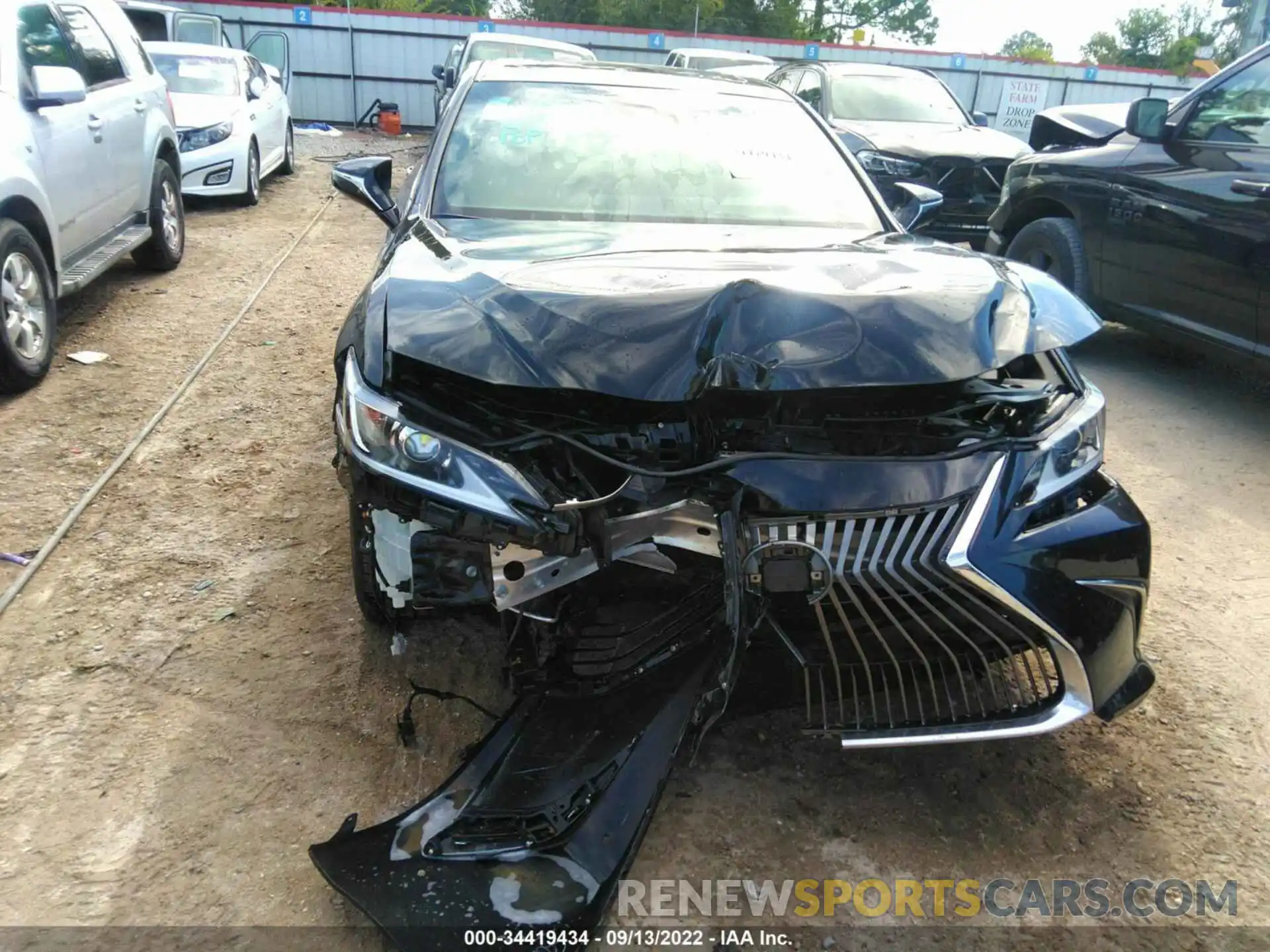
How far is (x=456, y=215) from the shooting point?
313 cm

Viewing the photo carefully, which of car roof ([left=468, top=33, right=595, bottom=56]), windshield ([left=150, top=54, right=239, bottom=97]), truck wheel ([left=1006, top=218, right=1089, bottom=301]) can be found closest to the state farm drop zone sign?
car roof ([left=468, top=33, right=595, bottom=56])

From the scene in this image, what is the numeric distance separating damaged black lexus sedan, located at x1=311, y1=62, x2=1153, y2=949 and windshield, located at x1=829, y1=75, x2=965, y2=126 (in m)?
7.01

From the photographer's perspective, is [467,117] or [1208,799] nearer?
[1208,799]

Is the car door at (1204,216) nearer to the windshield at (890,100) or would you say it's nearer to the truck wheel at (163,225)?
the windshield at (890,100)

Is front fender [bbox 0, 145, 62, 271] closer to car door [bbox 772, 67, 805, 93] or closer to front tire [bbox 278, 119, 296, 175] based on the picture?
front tire [bbox 278, 119, 296, 175]

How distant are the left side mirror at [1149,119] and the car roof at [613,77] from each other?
2057mm

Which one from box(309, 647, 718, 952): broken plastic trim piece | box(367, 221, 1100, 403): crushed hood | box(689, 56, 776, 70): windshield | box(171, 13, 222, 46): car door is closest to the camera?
box(309, 647, 718, 952): broken plastic trim piece

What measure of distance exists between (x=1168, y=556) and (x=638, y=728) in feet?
8.20

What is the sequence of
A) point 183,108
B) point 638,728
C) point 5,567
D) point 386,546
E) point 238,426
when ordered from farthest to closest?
point 183,108
point 238,426
point 5,567
point 386,546
point 638,728

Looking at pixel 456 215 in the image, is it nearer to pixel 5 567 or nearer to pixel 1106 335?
pixel 5 567

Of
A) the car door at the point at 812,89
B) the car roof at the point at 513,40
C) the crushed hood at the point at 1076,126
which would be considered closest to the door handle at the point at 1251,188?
the crushed hood at the point at 1076,126

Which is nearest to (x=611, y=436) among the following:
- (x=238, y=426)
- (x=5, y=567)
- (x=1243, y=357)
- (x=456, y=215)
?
(x=456, y=215)

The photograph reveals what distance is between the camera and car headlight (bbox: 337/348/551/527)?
1980mm

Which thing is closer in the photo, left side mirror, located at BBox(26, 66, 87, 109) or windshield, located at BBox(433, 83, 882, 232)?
windshield, located at BBox(433, 83, 882, 232)
